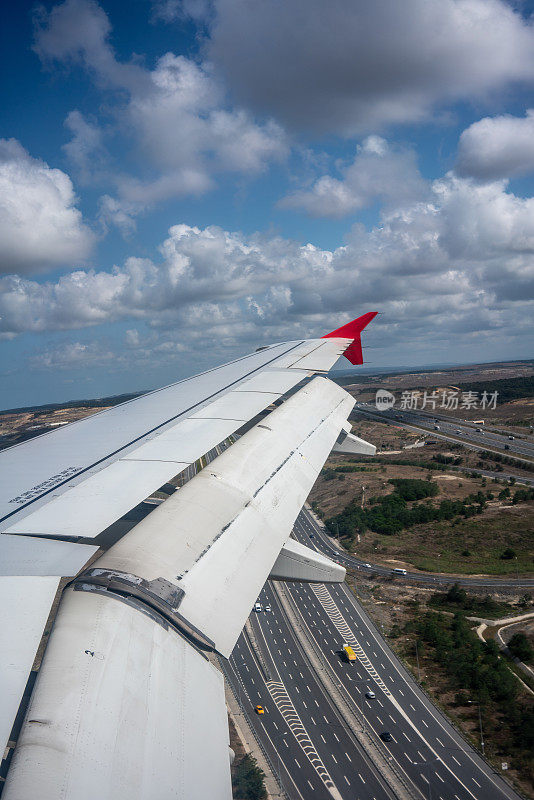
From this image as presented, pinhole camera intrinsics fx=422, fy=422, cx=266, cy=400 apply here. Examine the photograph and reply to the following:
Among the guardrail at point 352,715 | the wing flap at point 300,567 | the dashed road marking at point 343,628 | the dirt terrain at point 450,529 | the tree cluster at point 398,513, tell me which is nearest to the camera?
the wing flap at point 300,567

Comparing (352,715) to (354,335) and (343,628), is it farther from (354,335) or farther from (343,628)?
(354,335)

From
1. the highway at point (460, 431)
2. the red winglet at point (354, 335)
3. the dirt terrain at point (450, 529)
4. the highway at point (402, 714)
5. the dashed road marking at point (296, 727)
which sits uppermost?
the red winglet at point (354, 335)

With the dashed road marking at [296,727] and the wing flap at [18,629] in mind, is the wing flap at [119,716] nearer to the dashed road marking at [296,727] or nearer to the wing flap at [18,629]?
the wing flap at [18,629]

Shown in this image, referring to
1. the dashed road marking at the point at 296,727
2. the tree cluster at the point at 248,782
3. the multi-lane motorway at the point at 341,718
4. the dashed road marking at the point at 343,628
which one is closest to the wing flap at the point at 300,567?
the tree cluster at the point at 248,782

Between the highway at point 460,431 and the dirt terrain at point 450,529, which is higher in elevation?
the highway at point 460,431

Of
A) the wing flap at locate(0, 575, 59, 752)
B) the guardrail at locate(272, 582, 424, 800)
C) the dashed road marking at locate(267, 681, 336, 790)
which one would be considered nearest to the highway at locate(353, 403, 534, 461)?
the guardrail at locate(272, 582, 424, 800)

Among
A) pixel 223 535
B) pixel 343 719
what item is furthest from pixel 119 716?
pixel 343 719

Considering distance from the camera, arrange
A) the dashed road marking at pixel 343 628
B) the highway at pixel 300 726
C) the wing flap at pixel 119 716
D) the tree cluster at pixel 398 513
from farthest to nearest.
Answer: the tree cluster at pixel 398 513
the dashed road marking at pixel 343 628
the highway at pixel 300 726
the wing flap at pixel 119 716

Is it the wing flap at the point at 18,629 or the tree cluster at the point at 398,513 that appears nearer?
the wing flap at the point at 18,629
